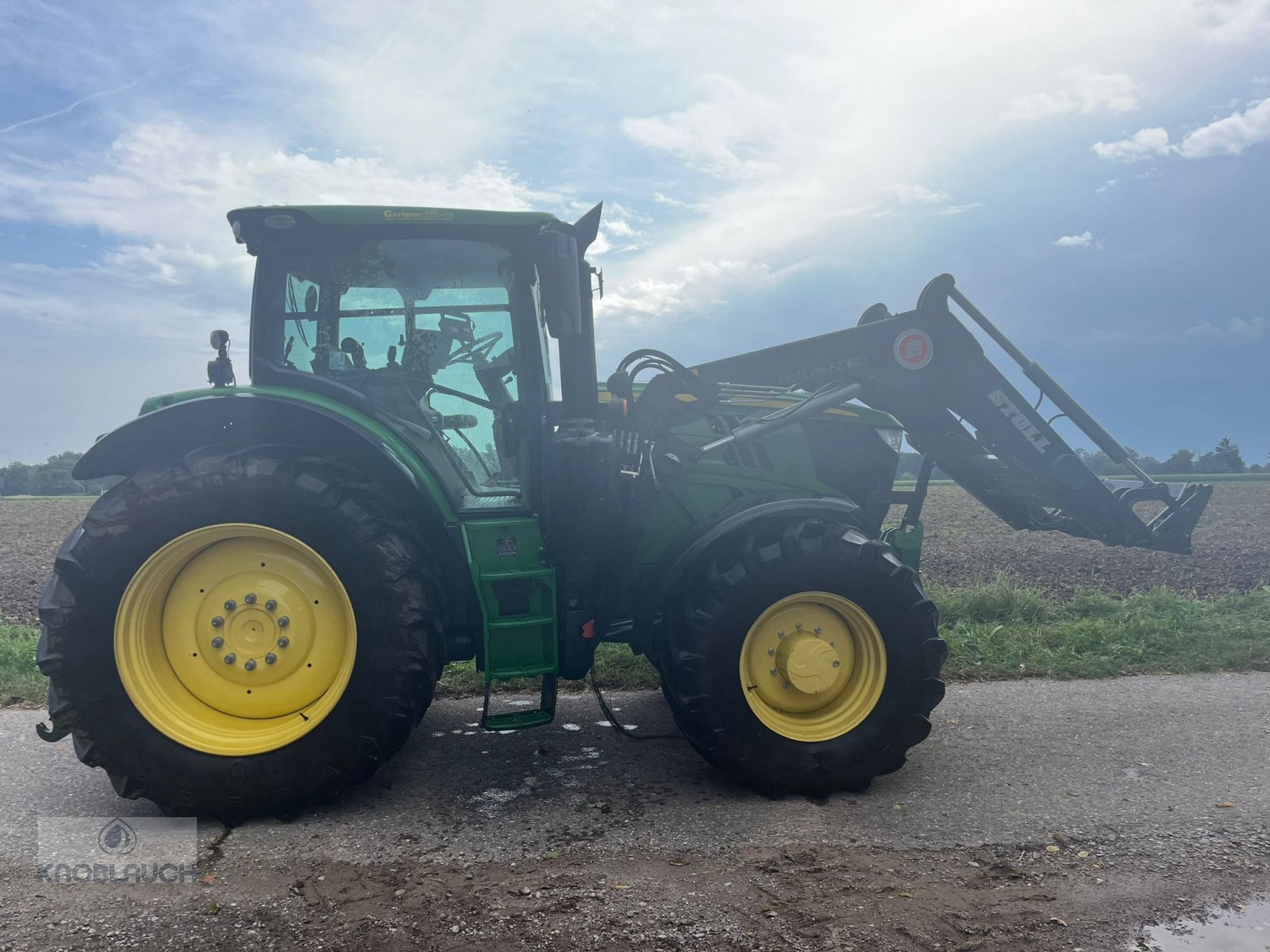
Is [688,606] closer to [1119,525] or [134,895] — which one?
[134,895]

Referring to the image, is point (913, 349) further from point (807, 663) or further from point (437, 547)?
point (437, 547)

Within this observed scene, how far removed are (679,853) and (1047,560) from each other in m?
9.05

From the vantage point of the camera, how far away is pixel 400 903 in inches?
116

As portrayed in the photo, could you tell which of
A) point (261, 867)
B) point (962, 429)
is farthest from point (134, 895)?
point (962, 429)

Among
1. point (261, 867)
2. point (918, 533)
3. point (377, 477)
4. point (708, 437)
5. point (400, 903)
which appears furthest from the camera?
point (918, 533)

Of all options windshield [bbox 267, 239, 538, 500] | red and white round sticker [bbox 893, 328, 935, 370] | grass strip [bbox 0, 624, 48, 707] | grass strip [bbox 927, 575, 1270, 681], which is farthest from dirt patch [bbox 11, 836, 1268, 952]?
grass strip [bbox 0, 624, 48, 707]

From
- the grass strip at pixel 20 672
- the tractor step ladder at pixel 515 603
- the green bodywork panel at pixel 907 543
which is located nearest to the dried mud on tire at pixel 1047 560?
the grass strip at pixel 20 672

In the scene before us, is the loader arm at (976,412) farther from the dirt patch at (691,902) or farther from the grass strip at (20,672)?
the grass strip at (20,672)

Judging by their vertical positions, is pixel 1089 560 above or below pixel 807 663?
below

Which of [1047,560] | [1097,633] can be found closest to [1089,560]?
[1047,560]

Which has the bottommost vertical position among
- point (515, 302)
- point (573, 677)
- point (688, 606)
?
point (573, 677)

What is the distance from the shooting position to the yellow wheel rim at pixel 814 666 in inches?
155

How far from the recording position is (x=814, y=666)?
394cm

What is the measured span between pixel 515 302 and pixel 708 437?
49.0 inches
